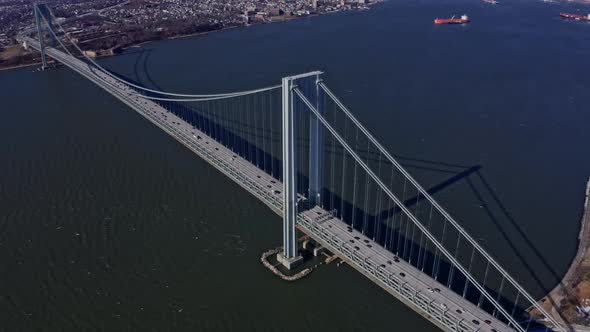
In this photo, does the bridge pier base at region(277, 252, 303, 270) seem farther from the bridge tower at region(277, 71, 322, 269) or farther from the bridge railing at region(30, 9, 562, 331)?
the bridge railing at region(30, 9, 562, 331)

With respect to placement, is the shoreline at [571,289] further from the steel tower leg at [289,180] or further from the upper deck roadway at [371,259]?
the steel tower leg at [289,180]

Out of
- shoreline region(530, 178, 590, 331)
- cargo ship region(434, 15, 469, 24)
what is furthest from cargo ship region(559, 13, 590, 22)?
shoreline region(530, 178, 590, 331)

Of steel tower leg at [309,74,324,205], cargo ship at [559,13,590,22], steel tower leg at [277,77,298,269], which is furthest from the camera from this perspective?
cargo ship at [559,13,590,22]

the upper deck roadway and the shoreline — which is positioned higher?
the upper deck roadway

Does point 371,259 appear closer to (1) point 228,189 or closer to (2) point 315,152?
(2) point 315,152

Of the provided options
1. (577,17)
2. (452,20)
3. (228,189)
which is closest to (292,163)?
(228,189)

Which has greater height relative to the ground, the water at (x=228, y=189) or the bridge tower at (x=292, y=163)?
the bridge tower at (x=292, y=163)

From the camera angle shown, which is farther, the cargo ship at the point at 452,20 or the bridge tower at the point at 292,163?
the cargo ship at the point at 452,20

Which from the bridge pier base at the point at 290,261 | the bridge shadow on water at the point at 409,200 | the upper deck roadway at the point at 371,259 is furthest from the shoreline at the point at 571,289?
the bridge pier base at the point at 290,261
